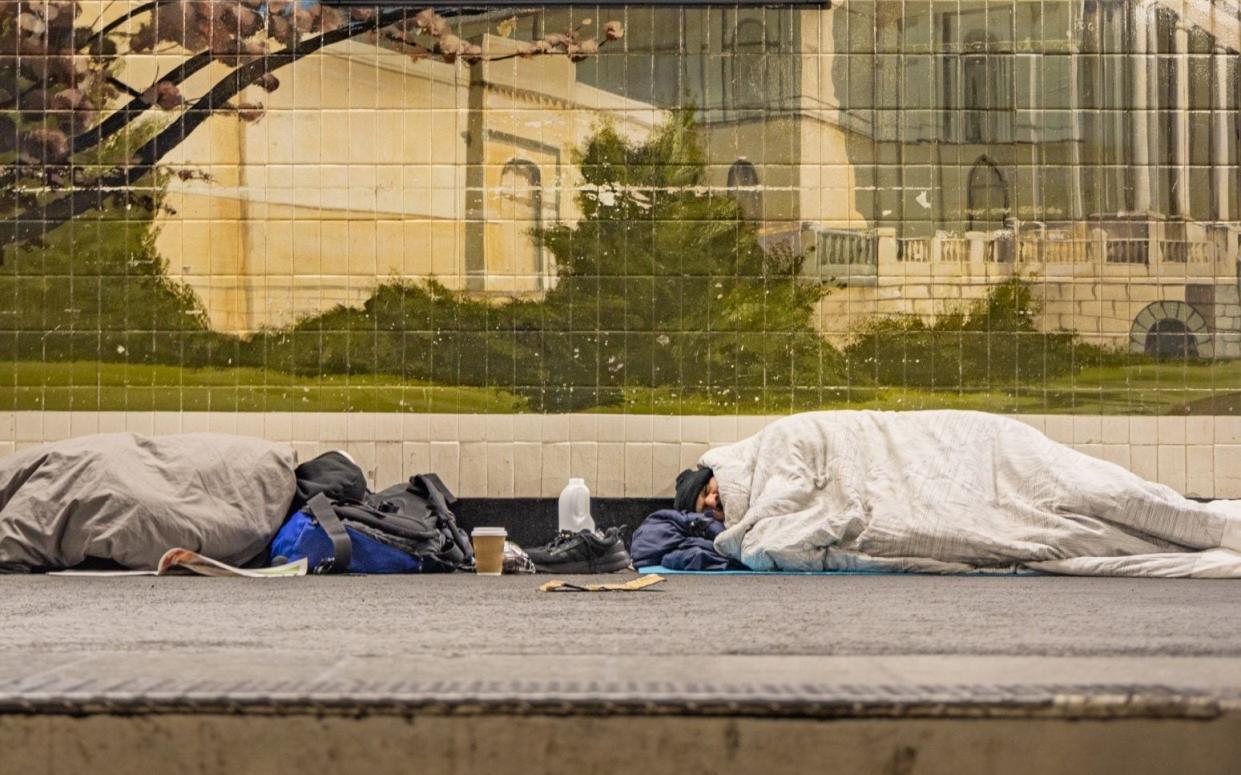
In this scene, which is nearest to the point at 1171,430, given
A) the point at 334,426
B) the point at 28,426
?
the point at 334,426

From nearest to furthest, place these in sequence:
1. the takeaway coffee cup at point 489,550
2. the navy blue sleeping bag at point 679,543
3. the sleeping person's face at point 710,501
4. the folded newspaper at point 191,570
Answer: the folded newspaper at point 191,570 → the takeaway coffee cup at point 489,550 → the navy blue sleeping bag at point 679,543 → the sleeping person's face at point 710,501

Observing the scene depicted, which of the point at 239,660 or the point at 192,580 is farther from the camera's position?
the point at 192,580

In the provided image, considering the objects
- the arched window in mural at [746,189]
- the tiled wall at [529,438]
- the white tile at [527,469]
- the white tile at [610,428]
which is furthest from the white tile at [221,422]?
the arched window in mural at [746,189]

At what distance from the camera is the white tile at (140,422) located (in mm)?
3781

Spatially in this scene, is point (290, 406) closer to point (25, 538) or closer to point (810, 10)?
point (25, 538)

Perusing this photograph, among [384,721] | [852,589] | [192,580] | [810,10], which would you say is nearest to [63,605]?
[192,580]

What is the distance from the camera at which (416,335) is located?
12.4 feet

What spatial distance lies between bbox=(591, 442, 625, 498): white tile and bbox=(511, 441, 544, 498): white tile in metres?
0.19

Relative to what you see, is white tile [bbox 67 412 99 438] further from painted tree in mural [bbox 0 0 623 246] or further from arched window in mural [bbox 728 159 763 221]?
arched window in mural [bbox 728 159 763 221]

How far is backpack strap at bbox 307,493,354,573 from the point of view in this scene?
3.07 metres

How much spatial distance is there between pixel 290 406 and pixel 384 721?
9.15 ft

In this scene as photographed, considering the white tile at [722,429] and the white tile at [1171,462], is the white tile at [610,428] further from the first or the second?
the white tile at [1171,462]

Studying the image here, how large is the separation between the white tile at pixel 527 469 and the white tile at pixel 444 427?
203mm

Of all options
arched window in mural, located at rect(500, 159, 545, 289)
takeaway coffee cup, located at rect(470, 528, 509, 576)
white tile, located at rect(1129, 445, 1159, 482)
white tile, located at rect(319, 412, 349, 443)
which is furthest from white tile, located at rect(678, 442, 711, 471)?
white tile, located at rect(1129, 445, 1159, 482)
